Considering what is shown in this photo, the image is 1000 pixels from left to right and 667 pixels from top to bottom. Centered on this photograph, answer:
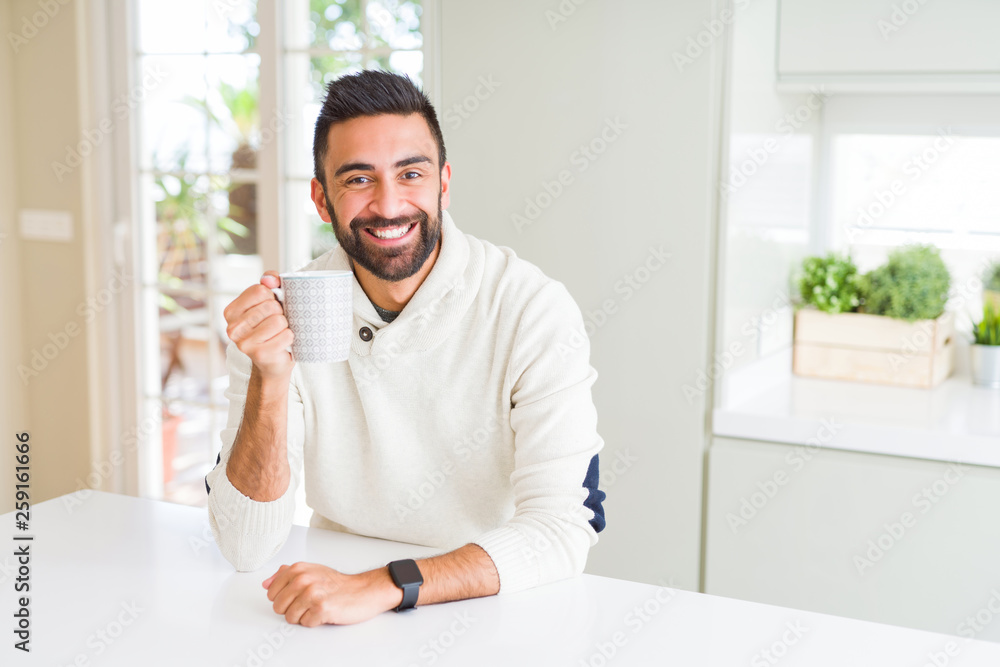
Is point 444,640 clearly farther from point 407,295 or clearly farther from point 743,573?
point 743,573

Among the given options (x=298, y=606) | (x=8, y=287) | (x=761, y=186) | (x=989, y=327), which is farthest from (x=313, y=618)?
(x=8, y=287)

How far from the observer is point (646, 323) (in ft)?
6.82

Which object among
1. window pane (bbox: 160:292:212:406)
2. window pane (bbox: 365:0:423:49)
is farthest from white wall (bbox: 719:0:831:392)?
window pane (bbox: 160:292:212:406)

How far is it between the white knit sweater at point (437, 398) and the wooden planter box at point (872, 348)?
1.10 meters

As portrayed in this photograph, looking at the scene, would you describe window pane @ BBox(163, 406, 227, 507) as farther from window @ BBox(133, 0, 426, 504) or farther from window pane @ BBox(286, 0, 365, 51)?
window pane @ BBox(286, 0, 365, 51)

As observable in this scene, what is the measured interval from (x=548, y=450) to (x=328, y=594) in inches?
15.9

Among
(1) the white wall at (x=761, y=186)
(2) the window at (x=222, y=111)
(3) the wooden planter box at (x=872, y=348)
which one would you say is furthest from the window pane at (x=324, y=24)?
(3) the wooden planter box at (x=872, y=348)

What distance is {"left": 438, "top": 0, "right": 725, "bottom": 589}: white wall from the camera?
2010 mm

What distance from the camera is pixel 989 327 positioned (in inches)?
88.3

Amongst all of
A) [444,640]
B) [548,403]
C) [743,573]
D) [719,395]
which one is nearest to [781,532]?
[743,573]

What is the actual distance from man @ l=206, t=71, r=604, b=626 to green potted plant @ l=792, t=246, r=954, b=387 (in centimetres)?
110

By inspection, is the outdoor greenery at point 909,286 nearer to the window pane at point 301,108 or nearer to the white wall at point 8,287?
Answer: the window pane at point 301,108

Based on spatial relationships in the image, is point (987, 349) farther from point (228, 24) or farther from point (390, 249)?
point (228, 24)

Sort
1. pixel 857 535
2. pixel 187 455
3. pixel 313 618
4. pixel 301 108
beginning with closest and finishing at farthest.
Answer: pixel 313 618, pixel 857 535, pixel 301 108, pixel 187 455
